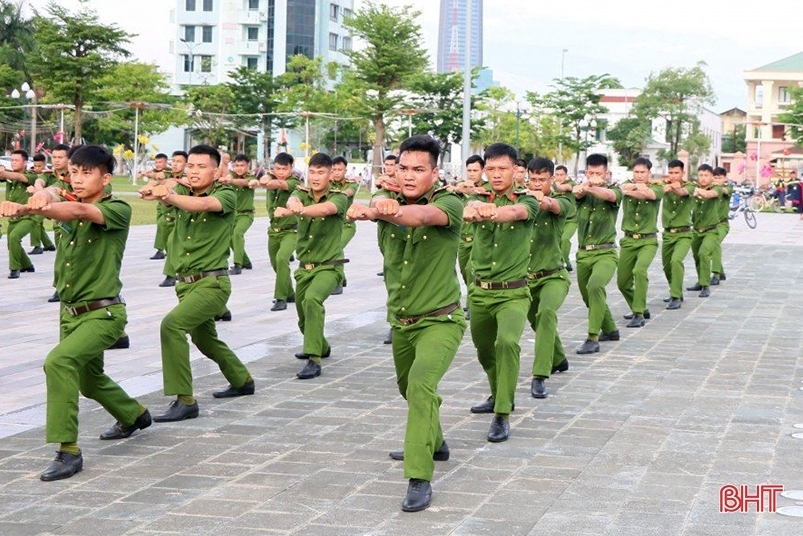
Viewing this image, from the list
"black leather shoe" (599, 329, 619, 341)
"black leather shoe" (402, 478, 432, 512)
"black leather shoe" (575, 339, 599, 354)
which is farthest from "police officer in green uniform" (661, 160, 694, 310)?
"black leather shoe" (402, 478, 432, 512)

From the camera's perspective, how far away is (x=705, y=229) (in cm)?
1736

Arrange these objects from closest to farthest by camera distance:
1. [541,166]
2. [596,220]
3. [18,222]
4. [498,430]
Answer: [498,430], [541,166], [596,220], [18,222]

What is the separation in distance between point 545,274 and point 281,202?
724 cm

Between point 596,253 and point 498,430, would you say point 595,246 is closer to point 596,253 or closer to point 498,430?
point 596,253

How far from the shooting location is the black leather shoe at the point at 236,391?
8875 millimetres

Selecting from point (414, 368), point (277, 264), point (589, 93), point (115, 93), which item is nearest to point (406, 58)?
point (589, 93)

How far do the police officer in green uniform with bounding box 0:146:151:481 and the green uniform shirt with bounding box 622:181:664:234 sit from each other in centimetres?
737

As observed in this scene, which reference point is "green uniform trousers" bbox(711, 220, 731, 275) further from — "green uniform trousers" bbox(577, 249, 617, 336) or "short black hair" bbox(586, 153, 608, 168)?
"short black hair" bbox(586, 153, 608, 168)

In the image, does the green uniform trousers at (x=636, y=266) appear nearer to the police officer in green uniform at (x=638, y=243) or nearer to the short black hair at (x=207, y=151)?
the police officer in green uniform at (x=638, y=243)

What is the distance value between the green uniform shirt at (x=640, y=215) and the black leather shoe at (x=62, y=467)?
316 inches

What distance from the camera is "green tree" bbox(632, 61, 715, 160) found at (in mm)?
75125

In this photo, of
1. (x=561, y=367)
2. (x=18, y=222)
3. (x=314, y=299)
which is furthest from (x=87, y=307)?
(x=18, y=222)

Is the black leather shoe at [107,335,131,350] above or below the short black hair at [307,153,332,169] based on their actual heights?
below

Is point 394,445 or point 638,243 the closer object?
point 394,445
